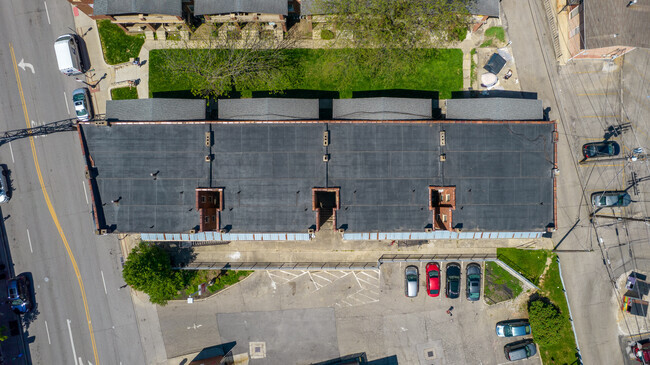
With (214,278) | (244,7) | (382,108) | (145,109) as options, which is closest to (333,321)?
(214,278)

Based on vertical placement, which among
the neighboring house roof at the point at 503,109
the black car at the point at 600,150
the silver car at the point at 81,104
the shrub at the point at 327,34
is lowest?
the black car at the point at 600,150

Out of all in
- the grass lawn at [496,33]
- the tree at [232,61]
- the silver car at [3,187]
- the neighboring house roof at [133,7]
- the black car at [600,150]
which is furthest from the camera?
the grass lawn at [496,33]

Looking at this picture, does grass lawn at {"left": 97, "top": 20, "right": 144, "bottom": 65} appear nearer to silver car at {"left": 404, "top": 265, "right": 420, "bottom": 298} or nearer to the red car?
silver car at {"left": 404, "top": 265, "right": 420, "bottom": 298}

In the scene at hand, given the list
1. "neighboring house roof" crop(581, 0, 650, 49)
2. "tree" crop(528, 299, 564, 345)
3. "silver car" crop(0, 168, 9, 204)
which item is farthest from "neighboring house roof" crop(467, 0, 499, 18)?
"silver car" crop(0, 168, 9, 204)

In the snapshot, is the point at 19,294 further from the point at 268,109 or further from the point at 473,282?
the point at 473,282

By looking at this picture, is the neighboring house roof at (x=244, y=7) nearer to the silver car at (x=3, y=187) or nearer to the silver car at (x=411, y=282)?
the silver car at (x=3, y=187)

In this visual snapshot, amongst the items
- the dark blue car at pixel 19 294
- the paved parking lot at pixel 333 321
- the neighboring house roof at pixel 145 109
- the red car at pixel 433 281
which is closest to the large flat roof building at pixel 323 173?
the neighboring house roof at pixel 145 109
